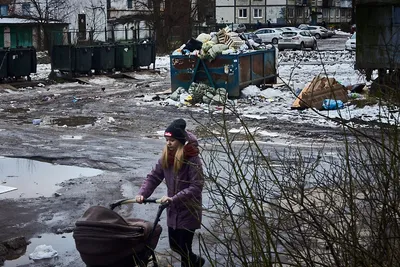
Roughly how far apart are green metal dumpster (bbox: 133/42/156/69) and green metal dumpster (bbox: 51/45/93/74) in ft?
11.8

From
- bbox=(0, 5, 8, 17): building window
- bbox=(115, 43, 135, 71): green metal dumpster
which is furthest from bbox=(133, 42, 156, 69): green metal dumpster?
bbox=(0, 5, 8, 17): building window

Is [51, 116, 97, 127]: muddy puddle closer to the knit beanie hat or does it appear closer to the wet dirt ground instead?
the wet dirt ground

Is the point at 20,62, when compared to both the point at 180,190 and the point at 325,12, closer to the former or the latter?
the point at 180,190

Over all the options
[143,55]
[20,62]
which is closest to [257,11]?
[143,55]

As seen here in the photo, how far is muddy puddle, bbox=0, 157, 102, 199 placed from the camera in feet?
31.4

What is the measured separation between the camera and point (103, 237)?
14.4ft

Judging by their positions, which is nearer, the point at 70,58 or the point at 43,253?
the point at 43,253

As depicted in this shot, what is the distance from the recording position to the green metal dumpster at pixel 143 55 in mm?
30797

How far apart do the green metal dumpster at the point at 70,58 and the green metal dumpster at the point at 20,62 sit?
1543 mm

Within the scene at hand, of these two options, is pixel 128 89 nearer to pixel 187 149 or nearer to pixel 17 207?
pixel 17 207

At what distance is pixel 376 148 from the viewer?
3.57m

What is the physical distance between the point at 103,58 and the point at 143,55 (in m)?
3.01

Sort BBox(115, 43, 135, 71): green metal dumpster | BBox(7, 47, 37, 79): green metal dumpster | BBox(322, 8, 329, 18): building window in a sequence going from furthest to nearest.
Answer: BBox(322, 8, 329, 18): building window < BBox(115, 43, 135, 71): green metal dumpster < BBox(7, 47, 37, 79): green metal dumpster

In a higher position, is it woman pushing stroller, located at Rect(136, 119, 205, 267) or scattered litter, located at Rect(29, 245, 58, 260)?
woman pushing stroller, located at Rect(136, 119, 205, 267)
